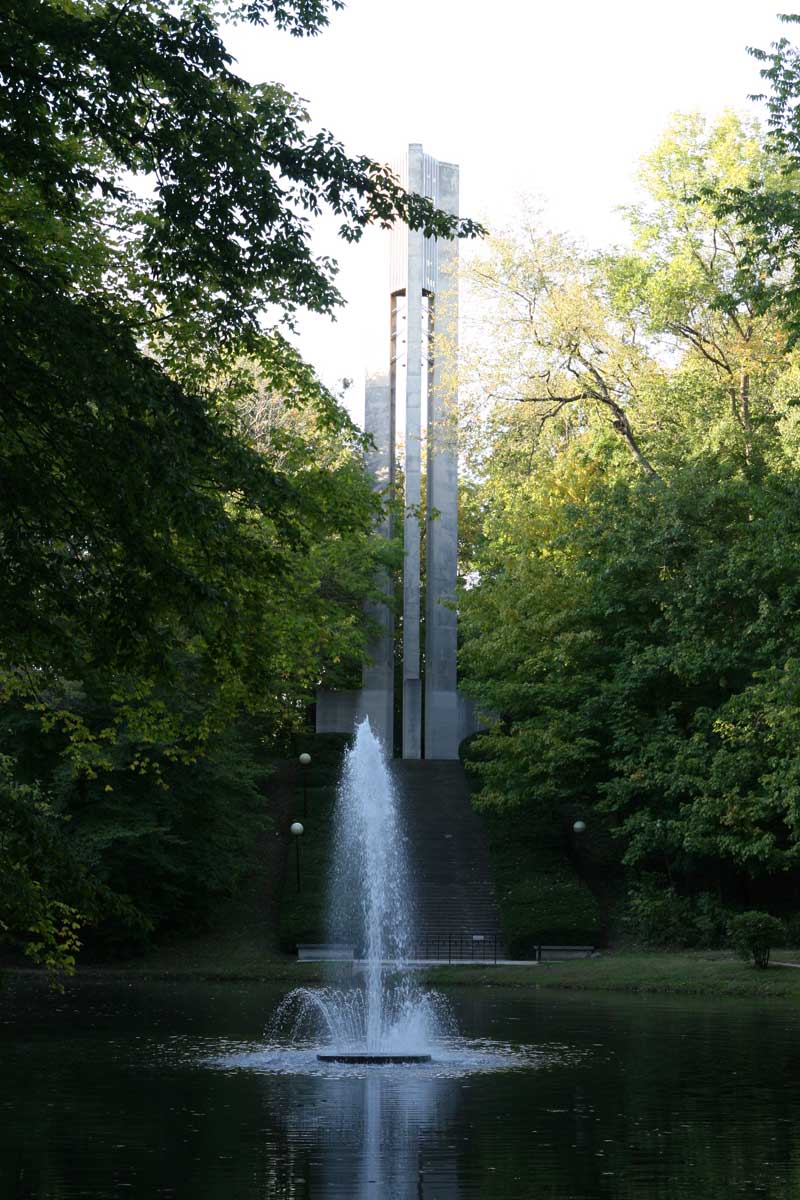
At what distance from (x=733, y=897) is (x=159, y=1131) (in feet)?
72.9

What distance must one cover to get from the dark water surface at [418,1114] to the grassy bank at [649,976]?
3.57m

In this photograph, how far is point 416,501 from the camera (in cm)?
4344

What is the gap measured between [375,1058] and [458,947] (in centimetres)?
1450

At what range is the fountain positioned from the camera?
54.6 feet

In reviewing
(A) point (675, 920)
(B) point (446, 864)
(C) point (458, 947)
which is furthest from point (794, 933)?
(B) point (446, 864)

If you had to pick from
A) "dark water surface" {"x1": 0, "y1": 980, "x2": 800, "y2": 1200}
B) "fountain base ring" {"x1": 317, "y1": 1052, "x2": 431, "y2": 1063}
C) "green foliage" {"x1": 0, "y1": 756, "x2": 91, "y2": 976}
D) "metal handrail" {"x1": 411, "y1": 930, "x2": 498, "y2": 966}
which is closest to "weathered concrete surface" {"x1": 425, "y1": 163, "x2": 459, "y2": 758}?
"metal handrail" {"x1": 411, "y1": 930, "x2": 498, "y2": 966}

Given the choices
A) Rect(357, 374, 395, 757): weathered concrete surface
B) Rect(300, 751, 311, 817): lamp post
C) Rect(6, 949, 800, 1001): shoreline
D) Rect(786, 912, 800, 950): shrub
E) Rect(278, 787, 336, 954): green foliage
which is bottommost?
Rect(6, 949, 800, 1001): shoreline

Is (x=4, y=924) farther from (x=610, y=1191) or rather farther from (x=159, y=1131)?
(x=610, y=1191)

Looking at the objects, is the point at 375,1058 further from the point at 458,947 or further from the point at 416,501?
the point at 416,501

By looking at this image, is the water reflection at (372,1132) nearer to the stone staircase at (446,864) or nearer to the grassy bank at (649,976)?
the grassy bank at (649,976)

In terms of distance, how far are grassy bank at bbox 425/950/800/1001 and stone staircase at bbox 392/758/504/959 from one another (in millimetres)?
2947

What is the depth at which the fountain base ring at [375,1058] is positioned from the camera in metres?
14.9

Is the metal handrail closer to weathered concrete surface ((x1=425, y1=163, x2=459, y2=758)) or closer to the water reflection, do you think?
weathered concrete surface ((x1=425, y1=163, x2=459, y2=758))

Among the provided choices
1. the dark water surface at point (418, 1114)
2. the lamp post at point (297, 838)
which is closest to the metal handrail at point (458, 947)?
the lamp post at point (297, 838)
